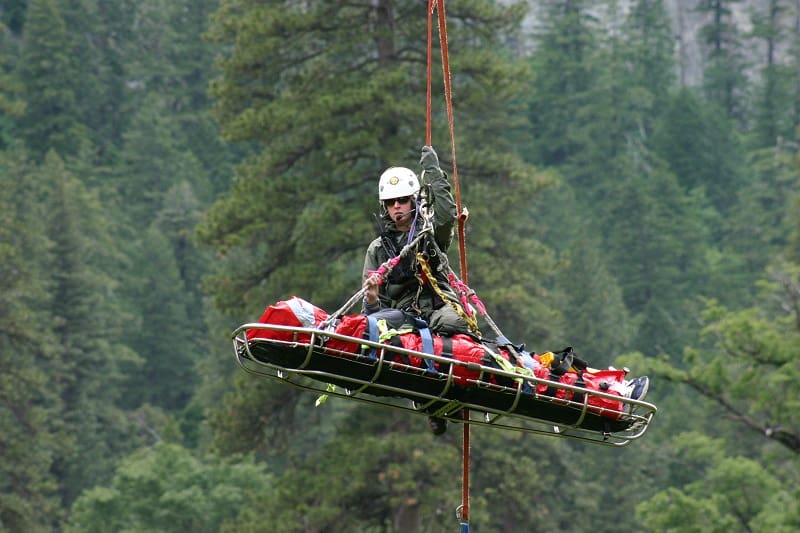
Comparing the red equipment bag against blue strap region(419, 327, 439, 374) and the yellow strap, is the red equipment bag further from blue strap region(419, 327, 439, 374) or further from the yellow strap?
the yellow strap

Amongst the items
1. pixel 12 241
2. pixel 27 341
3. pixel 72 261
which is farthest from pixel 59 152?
pixel 27 341

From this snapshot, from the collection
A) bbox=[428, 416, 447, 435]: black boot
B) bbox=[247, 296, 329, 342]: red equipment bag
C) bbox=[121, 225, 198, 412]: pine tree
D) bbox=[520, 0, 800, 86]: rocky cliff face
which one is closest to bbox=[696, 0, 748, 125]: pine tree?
bbox=[520, 0, 800, 86]: rocky cliff face

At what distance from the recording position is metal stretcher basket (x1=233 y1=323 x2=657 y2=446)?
1166 cm

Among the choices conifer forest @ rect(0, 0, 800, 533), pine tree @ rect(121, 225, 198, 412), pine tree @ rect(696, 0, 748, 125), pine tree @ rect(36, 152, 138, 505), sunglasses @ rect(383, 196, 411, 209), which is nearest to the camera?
sunglasses @ rect(383, 196, 411, 209)

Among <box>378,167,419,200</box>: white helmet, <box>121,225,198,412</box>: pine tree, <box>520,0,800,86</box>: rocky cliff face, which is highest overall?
<box>520,0,800,86</box>: rocky cliff face

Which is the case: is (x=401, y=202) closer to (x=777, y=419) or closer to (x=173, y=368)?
(x=777, y=419)

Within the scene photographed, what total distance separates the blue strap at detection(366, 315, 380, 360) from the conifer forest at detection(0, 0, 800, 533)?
16529mm

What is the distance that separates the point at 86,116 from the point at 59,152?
6.21 m

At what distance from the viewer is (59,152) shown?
8675 cm

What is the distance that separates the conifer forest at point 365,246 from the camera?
96.3 ft

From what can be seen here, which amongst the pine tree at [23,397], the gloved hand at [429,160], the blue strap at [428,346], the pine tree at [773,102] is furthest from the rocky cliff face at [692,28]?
the blue strap at [428,346]

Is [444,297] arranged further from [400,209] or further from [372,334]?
[372,334]

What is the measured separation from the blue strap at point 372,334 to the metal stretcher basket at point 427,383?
0.03 feet

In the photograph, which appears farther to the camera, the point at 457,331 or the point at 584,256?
the point at 584,256
